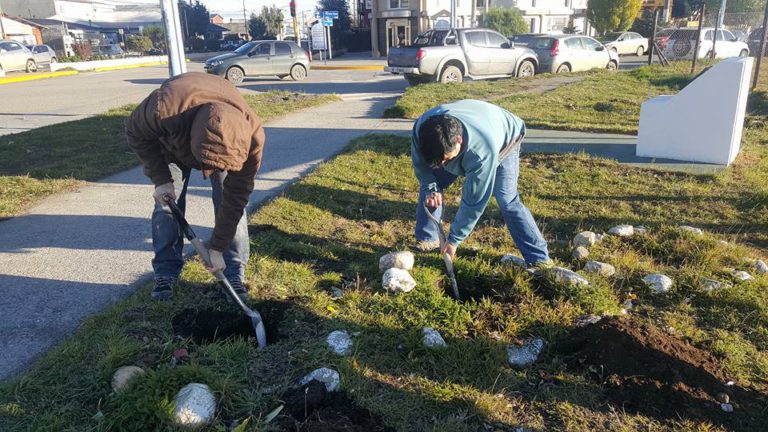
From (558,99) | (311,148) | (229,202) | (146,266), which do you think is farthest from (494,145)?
(558,99)

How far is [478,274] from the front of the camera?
3766 millimetres

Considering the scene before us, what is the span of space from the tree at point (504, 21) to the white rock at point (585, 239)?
3582 centimetres

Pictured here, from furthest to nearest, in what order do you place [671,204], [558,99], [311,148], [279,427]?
[558,99]
[311,148]
[671,204]
[279,427]

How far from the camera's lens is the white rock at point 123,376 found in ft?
8.20

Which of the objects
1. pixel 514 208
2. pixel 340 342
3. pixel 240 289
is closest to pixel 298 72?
pixel 514 208

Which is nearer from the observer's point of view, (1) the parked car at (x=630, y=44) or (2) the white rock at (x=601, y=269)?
(2) the white rock at (x=601, y=269)

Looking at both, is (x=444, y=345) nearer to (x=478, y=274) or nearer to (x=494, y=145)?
(x=478, y=274)

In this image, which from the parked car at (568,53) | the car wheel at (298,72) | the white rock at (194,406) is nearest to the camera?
the white rock at (194,406)

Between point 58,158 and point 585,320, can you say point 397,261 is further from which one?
point 58,158

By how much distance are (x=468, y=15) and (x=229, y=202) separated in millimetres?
41425

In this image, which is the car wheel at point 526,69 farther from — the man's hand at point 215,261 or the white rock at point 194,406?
the white rock at point 194,406

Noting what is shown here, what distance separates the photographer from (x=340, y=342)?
9.73 ft

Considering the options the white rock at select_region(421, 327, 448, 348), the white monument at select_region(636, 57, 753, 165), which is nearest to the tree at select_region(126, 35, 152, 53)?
the white monument at select_region(636, 57, 753, 165)

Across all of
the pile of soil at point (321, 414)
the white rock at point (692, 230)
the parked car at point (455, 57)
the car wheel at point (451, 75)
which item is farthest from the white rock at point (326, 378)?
the car wheel at point (451, 75)
